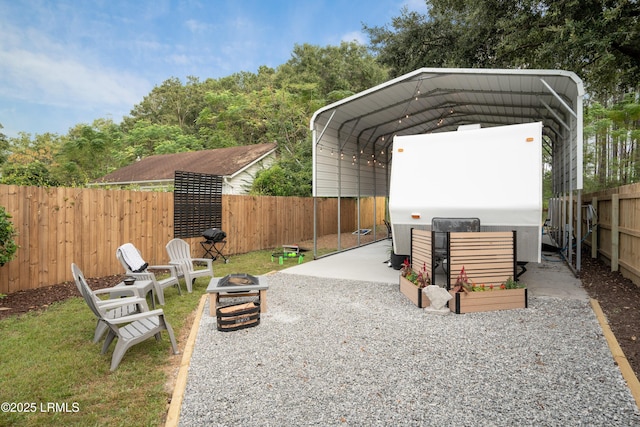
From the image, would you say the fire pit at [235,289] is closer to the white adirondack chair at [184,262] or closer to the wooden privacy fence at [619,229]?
the white adirondack chair at [184,262]

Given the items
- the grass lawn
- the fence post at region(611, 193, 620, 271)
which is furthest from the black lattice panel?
the fence post at region(611, 193, 620, 271)

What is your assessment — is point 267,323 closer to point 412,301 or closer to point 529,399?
point 412,301

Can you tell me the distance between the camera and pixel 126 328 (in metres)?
4.03

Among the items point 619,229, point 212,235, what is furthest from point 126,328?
point 619,229

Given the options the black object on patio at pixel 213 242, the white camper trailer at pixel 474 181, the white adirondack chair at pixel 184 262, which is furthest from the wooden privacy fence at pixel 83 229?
the white camper trailer at pixel 474 181

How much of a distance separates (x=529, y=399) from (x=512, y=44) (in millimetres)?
10051

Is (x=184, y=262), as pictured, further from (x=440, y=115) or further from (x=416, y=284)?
(x=440, y=115)

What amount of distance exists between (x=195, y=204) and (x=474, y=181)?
7143mm

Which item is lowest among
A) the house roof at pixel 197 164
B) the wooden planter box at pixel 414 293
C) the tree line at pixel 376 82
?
the wooden planter box at pixel 414 293

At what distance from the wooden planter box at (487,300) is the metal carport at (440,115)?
2.84 meters

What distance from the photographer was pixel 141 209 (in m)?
8.76

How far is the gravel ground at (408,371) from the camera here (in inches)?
114

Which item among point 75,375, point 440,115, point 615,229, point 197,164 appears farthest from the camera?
point 197,164

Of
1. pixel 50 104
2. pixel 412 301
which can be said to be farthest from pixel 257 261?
pixel 50 104
